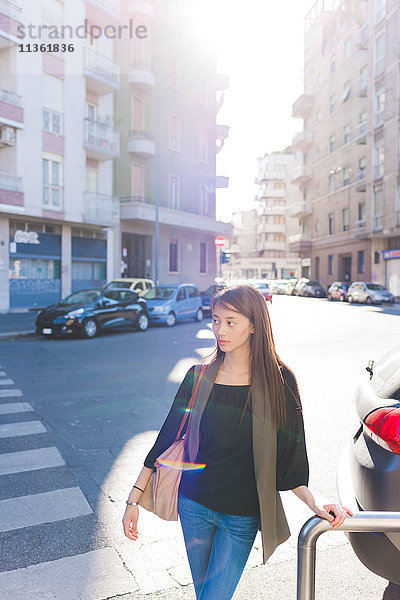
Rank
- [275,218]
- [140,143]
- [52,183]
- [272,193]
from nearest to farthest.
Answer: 1. [52,183]
2. [140,143]
3. [272,193]
4. [275,218]

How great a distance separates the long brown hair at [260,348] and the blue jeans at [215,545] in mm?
430

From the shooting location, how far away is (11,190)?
21531mm

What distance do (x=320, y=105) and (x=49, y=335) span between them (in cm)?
4631

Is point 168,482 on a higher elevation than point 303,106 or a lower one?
lower

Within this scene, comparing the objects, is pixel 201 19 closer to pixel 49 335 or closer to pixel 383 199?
pixel 383 199

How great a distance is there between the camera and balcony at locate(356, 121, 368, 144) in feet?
137

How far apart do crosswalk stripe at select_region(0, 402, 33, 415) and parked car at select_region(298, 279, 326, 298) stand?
41989 millimetres

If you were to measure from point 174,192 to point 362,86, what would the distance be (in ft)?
68.9

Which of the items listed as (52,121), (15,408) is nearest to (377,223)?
(52,121)

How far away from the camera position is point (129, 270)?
30828mm

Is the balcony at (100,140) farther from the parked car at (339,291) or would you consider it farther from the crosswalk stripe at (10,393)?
the parked car at (339,291)

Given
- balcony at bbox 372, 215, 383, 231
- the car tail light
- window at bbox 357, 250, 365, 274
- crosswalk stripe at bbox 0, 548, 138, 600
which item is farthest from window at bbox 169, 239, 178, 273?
the car tail light

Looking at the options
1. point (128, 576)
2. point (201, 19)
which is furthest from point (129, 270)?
point (128, 576)

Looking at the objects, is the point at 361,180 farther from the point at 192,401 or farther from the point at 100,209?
the point at 192,401
